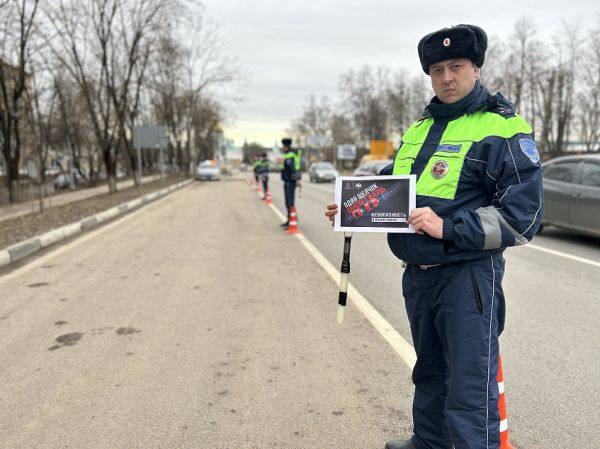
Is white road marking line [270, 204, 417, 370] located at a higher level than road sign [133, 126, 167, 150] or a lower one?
lower

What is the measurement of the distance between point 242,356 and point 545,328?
8.85 ft

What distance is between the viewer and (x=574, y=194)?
28.1 ft

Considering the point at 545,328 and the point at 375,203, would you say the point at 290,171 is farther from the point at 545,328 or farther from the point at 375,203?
the point at 375,203

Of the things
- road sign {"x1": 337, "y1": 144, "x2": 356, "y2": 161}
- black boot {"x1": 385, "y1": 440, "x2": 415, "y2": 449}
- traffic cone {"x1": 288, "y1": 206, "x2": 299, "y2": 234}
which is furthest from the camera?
road sign {"x1": 337, "y1": 144, "x2": 356, "y2": 161}

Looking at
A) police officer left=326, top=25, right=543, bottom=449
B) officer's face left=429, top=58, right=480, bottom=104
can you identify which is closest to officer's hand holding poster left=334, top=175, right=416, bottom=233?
police officer left=326, top=25, right=543, bottom=449

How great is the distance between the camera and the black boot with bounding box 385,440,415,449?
257cm

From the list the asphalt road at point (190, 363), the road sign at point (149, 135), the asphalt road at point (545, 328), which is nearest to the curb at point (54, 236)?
the asphalt road at point (190, 363)

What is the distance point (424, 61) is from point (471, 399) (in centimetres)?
143

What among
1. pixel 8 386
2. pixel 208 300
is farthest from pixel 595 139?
pixel 8 386

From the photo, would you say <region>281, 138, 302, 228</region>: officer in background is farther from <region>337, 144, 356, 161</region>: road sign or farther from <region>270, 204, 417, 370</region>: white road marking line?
<region>337, 144, 356, 161</region>: road sign

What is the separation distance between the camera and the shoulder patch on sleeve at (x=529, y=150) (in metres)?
1.96

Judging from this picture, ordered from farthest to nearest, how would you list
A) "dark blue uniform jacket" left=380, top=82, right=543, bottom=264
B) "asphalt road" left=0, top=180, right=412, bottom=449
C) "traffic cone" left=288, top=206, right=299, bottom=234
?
"traffic cone" left=288, top=206, right=299, bottom=234, "asphalt road" left=0, top=180, right=412, bottom=449, "dark blue uniform jacket" left=380, top=82, right=543, bottom=264

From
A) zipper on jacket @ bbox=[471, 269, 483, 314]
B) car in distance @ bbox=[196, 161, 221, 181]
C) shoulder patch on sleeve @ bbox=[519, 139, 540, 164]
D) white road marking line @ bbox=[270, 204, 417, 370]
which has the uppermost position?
shoulder patch on sleeve @ bbox=[519, 139, 540, 164]

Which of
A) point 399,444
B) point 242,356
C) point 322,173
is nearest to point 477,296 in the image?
point 399,444
